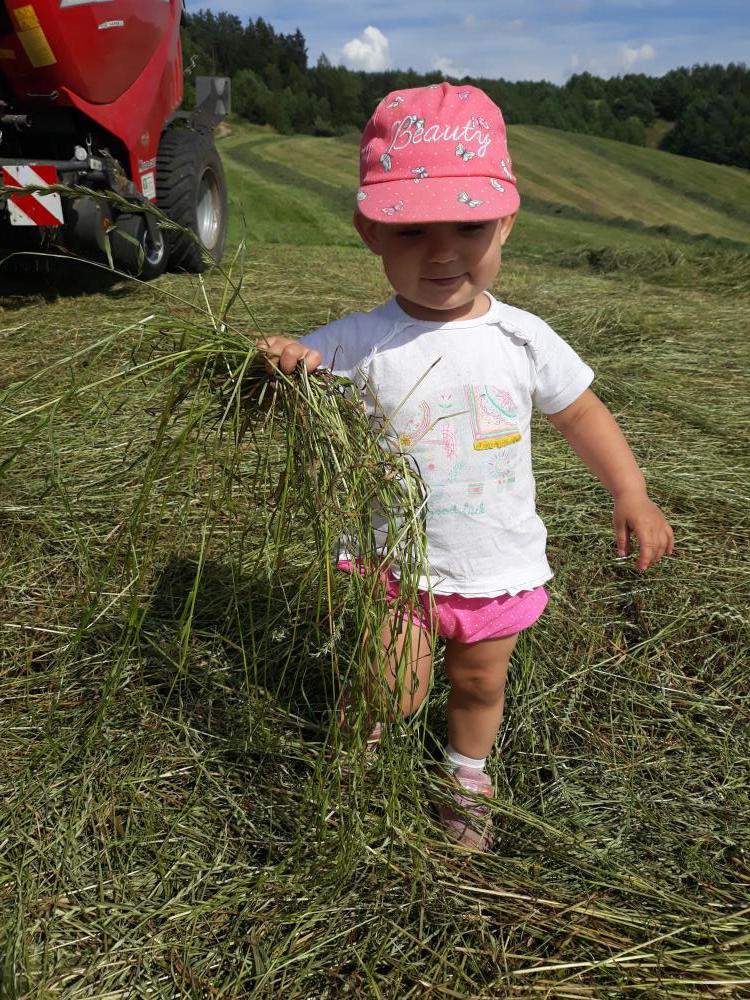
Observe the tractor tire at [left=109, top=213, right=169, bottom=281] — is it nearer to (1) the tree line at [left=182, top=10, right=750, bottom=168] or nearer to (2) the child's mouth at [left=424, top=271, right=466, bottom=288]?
(2) the child's mouth at [left=424, top=271, right=466, bottom=288]

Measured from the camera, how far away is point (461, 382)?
1.51 meters

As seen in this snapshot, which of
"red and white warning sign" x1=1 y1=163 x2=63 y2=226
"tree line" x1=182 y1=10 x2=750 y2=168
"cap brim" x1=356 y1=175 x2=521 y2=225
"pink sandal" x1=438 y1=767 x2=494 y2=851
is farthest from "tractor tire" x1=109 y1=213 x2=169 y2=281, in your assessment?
"tree line" x1=182 y1=10 x2=750 y2=168

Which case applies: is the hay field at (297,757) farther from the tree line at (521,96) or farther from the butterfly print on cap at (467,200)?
the tree line at (521,96)

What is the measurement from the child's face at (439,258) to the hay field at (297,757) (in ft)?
0.94

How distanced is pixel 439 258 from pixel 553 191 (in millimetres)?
17170

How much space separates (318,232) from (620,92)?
4180cm

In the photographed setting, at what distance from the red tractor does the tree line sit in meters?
24.2

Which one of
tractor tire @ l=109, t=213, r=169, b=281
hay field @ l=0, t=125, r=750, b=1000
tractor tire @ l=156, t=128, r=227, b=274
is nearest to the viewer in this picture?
hay field @ l=0, t=125, r=750, b=1000

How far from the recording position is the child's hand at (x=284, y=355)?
1.31m

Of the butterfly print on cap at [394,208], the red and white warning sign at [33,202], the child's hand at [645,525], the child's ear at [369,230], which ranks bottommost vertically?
the child's hand at [645,525]

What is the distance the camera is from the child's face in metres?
1.47

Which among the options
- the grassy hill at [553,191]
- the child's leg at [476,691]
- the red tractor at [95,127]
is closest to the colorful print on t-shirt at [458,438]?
the child's leg at [476,691]

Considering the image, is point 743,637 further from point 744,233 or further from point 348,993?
point 744,233

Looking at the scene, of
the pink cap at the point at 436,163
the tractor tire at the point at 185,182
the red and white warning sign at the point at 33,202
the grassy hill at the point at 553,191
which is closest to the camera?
the pink cap at the point at 436,163
